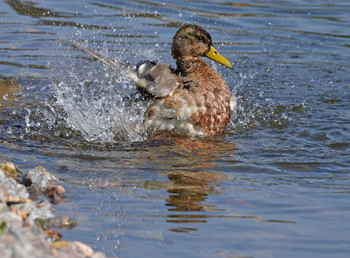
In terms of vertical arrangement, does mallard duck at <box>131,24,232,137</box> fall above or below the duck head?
below

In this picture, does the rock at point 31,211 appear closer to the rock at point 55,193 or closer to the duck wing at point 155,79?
the rock at point 55,193

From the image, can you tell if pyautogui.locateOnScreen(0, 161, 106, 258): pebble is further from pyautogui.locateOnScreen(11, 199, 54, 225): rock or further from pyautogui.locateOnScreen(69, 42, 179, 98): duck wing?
pyautogui.locateOnScreen(69, 42, 179, 98): duck wing

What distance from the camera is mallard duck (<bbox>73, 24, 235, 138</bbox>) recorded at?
18.6 feet

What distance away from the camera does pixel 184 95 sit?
5648 millimetres

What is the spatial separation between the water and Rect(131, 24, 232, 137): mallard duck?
17 centimetres

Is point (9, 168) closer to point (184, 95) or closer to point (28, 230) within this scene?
point (28, 230)

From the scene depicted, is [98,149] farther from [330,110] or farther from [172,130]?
[330,110]

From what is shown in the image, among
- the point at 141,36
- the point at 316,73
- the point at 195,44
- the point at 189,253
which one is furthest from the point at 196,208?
the point at 141,36

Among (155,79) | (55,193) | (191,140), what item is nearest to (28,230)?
(55,193)

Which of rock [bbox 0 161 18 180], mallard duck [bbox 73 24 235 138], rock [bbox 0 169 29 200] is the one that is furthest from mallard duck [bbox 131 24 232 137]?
rock [bbox 0 169 29 200]

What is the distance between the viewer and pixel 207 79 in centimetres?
586

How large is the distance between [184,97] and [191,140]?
421 millimetres

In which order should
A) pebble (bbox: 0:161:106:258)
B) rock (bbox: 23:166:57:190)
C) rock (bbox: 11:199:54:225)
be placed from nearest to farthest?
pebble (bbox: 0:161:106:258) → rock (bbox: 11:199:54:225) → rock (bbox: 23:166:57:190)

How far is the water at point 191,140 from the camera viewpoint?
348cm
